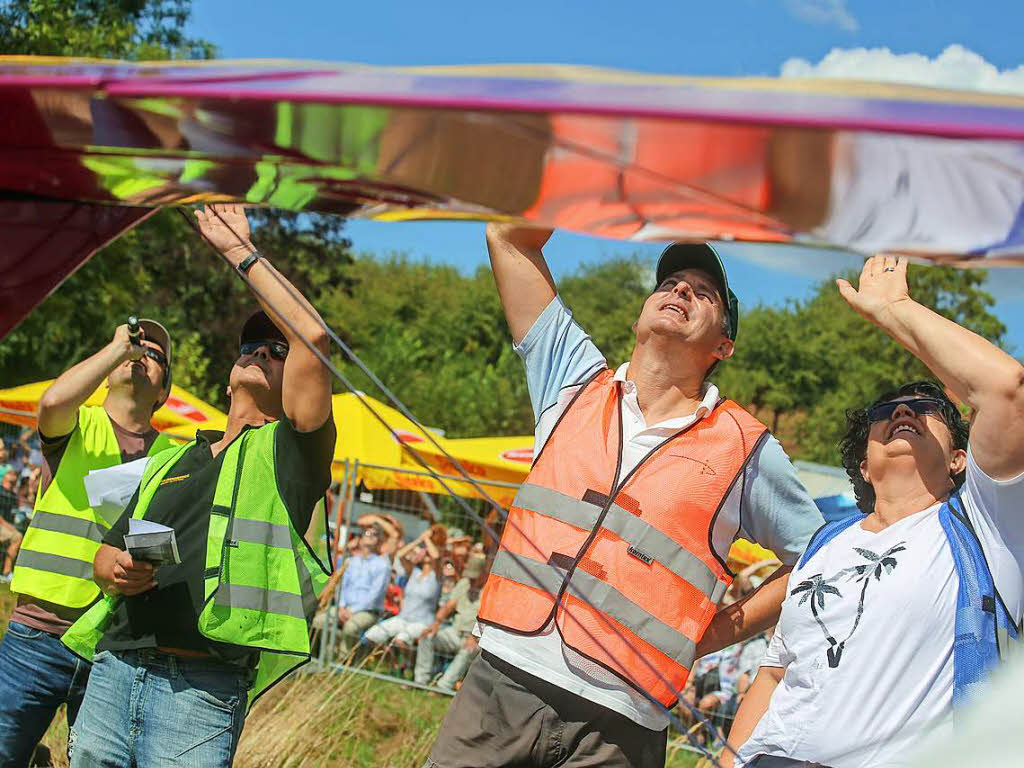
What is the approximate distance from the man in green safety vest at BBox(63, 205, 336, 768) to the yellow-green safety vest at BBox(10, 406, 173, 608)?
100cm

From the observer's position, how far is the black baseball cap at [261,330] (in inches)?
137

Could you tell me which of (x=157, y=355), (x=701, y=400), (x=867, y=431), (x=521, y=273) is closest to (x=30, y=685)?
(x=157, y=355)

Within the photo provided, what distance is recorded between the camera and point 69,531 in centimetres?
424

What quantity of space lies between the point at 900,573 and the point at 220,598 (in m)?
1.74

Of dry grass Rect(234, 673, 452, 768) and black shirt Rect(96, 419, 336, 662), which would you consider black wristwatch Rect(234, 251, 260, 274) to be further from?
dry grass Rect(234, 673, 452, 768)

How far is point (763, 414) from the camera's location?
117 ft

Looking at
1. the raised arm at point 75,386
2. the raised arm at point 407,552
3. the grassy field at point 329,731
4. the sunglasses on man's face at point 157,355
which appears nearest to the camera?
the raised arm at point 75,386

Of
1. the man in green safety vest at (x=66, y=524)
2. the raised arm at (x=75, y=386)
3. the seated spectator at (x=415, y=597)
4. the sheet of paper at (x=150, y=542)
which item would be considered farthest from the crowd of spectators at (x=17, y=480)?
the sheet of paper at (x=150, y=542)

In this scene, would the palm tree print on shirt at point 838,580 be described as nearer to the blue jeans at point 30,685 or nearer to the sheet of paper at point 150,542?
the sheet of paper at point 150,542

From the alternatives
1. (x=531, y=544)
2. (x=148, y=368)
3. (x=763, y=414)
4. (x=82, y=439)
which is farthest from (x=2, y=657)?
(x=763, y=414)

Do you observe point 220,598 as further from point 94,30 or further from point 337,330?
point 337,330

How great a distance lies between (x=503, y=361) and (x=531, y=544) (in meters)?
34.6

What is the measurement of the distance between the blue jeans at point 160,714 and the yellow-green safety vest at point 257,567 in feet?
0.50

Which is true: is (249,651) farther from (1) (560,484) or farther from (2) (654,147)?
(2) (654,147)
